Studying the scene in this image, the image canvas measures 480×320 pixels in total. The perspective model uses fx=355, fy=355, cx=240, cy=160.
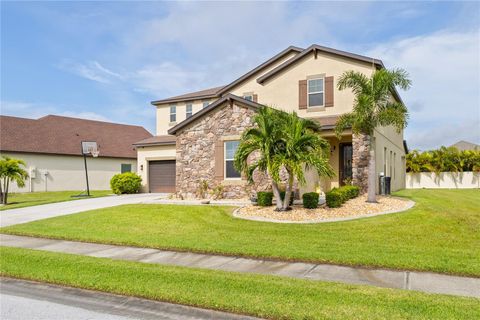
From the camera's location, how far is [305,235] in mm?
9750

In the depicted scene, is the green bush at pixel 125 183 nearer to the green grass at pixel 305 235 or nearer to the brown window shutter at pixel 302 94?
the green grass at pixel 305 235

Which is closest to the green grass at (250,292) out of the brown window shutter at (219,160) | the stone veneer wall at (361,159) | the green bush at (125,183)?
the brown window shutter at (219,160)

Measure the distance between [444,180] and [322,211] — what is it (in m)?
25.5

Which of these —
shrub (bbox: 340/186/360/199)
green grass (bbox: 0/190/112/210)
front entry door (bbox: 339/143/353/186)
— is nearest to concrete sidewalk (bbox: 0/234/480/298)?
shrub (bbox: 340/186/360/199)

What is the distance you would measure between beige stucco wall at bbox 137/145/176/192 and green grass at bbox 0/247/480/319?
52.2 feet

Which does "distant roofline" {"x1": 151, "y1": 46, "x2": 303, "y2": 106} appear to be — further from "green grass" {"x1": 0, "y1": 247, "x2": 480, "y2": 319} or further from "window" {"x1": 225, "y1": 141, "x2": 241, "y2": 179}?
"green grass" {"x1": 0, "y1": 247, "x2": 480, "y2": 319}

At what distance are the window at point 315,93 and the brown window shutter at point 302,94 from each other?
210mm

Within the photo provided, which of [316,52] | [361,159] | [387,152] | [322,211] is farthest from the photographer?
[387,152]

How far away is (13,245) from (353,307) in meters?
9.20

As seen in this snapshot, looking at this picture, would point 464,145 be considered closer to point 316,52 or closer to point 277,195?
point 316,52

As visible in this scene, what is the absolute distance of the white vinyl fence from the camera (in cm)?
3204

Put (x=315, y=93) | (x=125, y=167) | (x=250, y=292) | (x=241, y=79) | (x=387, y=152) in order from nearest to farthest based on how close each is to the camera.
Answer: (x=250, y=292) < (x=315, y=93) < (x=387, y=152) < (x=241, y=79) < (x=125, y=167)

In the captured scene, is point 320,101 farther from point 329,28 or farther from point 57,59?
point 57,59

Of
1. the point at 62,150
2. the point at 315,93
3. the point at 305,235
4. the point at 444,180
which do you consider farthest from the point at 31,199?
the point at 444,180
